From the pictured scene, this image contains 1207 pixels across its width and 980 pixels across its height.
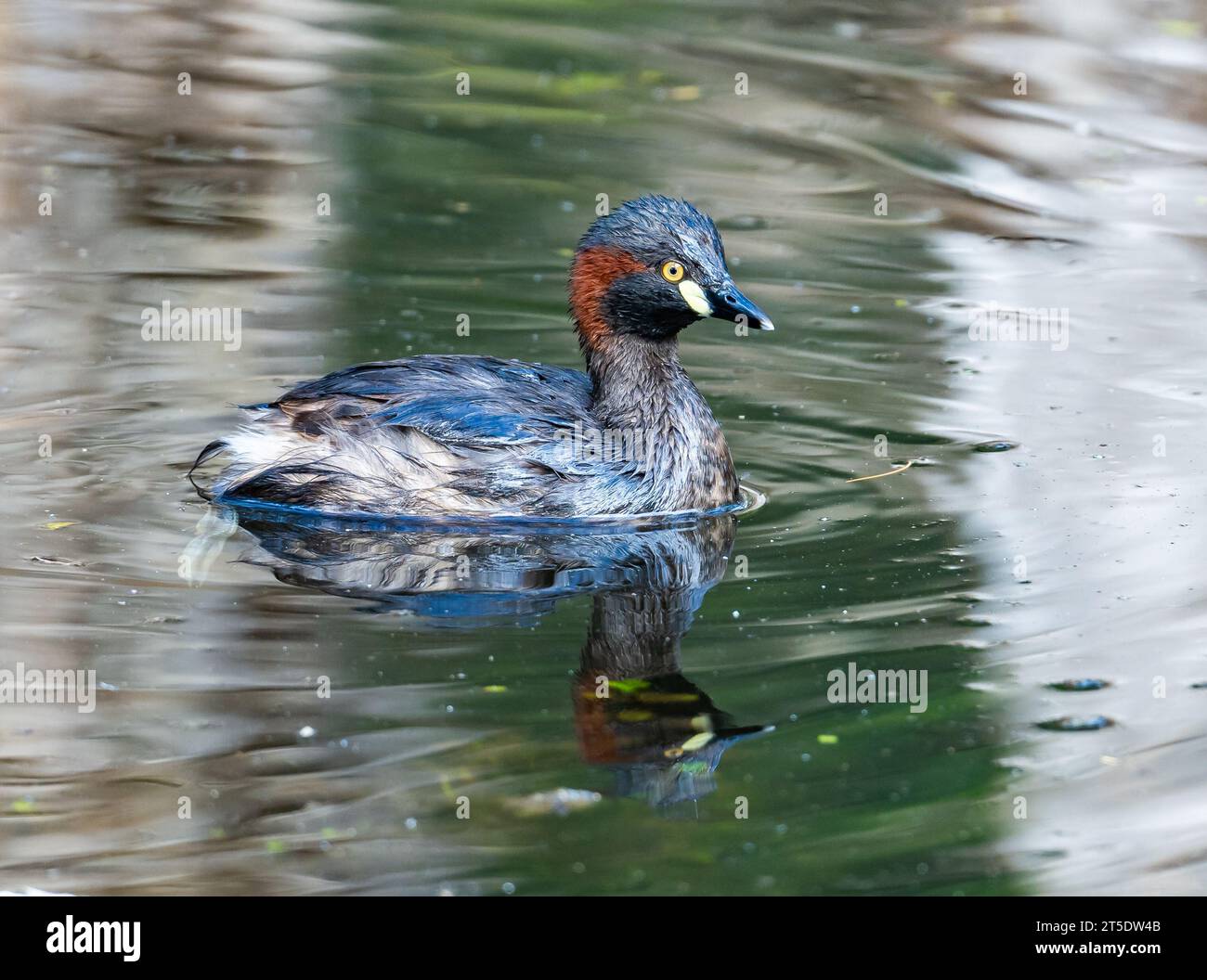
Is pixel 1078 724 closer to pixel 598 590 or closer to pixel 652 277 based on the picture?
pixel 598 590

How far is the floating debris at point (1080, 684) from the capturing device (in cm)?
622

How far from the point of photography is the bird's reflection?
5.74m

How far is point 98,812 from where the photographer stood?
17.3 feet

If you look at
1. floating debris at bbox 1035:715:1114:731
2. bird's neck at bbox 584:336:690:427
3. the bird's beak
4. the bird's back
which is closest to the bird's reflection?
the bird's back

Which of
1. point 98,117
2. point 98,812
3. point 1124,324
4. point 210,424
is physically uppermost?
point 98,117

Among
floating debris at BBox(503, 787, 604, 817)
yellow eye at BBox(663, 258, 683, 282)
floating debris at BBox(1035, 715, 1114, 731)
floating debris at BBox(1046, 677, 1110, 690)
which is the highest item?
yellow eye at BBox(663, 258, 683, 282)

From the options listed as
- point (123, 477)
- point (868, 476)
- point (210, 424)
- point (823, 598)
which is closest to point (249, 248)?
point (210, 424)

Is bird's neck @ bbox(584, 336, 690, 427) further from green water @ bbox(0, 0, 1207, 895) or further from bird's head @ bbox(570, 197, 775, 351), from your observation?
green water @ bbox(0, 0, 1207, 895)

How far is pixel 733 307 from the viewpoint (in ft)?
25.5

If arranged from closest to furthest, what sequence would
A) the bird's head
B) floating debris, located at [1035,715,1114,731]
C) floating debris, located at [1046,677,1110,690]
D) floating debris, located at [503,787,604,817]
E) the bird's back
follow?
floating debris, located at [503,787,604,817]
floating debris, located at [1035,715,1114,731]
floating debris, located at [1046,677,1110,690]
the bird's back
the bird's head

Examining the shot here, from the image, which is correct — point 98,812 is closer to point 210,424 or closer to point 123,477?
point 123,477

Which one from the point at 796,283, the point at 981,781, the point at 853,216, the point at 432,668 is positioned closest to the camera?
the point at 981,781

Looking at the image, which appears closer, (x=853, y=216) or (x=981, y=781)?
(x=981, y=781)

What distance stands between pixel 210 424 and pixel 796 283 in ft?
13.0
